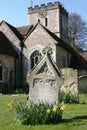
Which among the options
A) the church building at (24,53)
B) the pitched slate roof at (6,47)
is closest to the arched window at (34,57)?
the church building at (24,53)

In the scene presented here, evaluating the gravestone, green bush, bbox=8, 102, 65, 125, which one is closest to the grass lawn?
green bush, bbox=8, 102, 65, 125

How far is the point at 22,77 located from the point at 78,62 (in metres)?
7.65

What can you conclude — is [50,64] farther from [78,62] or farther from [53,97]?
[78,62]

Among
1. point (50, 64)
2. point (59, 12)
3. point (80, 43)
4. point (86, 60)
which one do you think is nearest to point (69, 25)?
point (80, 43)

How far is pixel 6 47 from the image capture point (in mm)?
30281

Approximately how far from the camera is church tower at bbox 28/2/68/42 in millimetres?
50194

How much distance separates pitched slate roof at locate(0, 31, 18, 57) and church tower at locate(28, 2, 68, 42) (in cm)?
1838

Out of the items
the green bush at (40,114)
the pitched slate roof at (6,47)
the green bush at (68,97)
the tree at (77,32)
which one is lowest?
the green bush at (40,114)

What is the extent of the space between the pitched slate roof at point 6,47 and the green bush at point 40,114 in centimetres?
1887

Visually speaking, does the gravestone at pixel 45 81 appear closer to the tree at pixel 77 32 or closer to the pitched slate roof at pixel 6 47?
the pitched slate roof at pixel 6 47

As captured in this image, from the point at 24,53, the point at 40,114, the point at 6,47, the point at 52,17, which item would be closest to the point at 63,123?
the point at 40,114

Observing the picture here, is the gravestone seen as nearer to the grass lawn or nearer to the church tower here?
the grass lawn

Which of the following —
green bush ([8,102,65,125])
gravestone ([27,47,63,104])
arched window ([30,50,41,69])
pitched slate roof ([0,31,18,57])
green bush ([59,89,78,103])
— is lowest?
green bush ([8,102,65,125])

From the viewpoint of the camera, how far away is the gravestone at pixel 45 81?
406 inches
